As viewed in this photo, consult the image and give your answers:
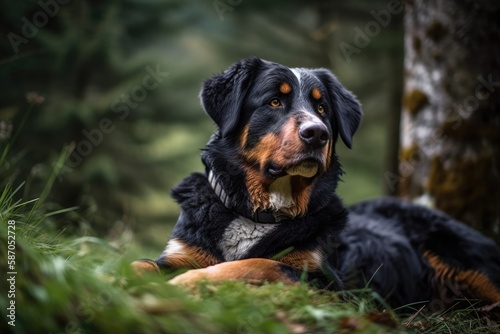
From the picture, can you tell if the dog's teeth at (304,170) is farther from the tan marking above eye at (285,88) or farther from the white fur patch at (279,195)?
the tan marking above eye at (285,88)

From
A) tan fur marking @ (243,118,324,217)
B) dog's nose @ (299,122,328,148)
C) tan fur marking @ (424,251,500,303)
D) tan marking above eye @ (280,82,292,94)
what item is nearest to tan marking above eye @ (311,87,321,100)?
tan marking above eye @ (280,82,292,94)

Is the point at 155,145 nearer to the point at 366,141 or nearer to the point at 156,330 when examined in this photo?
the point at 366,141

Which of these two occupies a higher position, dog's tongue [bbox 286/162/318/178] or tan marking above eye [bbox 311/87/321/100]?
tan marking above eye [bbox 311/87/321/100]

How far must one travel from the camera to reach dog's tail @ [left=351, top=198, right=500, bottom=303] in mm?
4336

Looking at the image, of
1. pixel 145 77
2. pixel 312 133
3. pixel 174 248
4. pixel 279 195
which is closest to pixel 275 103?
pixel 312 133

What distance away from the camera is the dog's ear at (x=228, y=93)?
378 centimetres

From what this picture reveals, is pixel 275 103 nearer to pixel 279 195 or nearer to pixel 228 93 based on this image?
pixel 228 93

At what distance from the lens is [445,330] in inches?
121

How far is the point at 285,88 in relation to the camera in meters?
3.71

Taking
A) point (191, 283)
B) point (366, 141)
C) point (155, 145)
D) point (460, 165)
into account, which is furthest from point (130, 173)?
point (191, 283)

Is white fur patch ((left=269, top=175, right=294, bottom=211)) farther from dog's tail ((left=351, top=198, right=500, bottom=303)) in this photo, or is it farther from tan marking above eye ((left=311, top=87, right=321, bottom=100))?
dog's tail ((left=351, top=198, right=500, bottom=303))

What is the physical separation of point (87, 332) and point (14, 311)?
284mm

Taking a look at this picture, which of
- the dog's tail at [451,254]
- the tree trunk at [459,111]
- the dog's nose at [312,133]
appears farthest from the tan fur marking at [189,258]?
the tree trunk at [459,111]

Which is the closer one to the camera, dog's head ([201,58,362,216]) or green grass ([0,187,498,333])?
green grass ([0,187,498,333])
